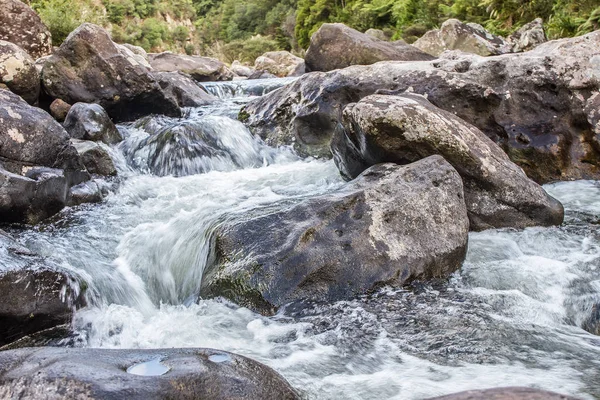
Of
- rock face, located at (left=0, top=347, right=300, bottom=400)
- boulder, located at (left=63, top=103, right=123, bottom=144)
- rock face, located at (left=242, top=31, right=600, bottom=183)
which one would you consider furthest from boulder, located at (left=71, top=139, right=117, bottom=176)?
rock face, located at (left=0, top=347, right=300, bottom=400)

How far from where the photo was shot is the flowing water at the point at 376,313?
2.67m

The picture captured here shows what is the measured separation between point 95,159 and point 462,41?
11.6 m

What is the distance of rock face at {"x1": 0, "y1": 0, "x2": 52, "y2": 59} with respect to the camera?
12594 millimetres

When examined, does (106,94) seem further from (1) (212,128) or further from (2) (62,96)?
(1) (212,128)

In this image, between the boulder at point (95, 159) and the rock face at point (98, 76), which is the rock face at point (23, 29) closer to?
the rock face at point (98, 76)

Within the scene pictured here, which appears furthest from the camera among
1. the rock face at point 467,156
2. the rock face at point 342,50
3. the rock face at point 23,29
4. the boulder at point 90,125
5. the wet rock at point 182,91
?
the rock face at point 23,29

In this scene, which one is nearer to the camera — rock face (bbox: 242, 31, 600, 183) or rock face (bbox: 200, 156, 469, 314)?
rock face (bbox: 200, 156, 469, 314)

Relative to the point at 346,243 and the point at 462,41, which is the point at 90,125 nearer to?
the point at 346,243

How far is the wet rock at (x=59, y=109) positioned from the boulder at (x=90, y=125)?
935 mm

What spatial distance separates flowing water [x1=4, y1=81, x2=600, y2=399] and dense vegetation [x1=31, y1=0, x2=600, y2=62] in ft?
37.4

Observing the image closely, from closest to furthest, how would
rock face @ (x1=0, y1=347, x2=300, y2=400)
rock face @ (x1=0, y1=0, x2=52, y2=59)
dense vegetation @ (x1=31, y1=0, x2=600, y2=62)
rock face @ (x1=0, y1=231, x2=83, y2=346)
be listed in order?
rock face @ (x1=0, y1=347, x2=300, y2=400) → rock face @ (x1=0, y1=231, x2=83, y2=346) → rock face @ (x1=0, y1=0, x2=52, y2=59) → dense vegetation @ (x1=31, y1=0, x2=600, y2=62)

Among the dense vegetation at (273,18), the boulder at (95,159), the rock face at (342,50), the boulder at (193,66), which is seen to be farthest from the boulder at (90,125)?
the dense vegetation at (273,18)

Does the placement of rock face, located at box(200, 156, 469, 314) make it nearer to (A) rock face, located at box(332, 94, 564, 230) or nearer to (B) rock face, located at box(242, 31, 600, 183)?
(A) rock face, located at box(332, 94, 564, 230)

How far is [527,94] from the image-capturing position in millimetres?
6402
